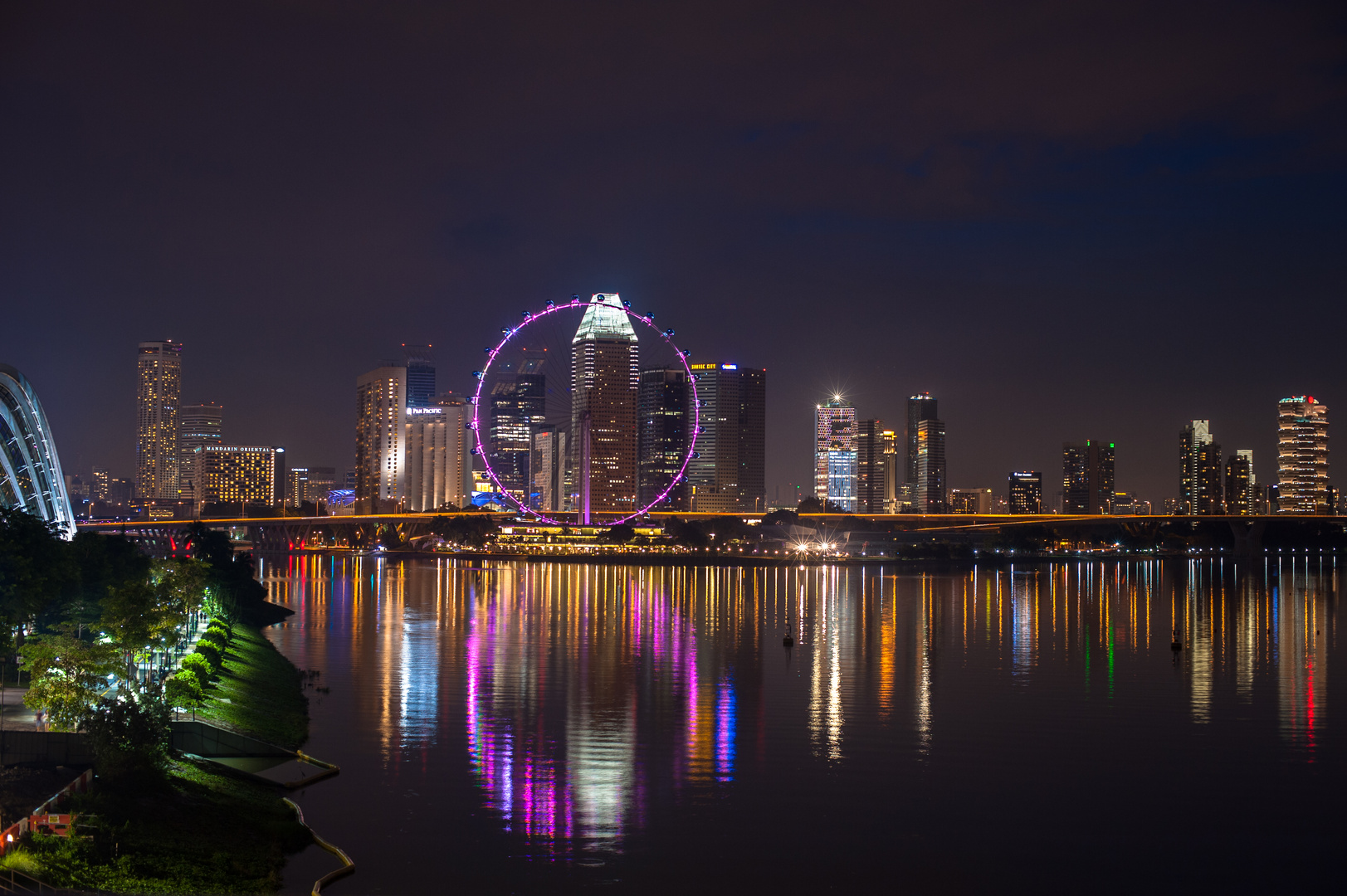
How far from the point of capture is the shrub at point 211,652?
30.7 m

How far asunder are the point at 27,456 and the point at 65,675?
4227cm

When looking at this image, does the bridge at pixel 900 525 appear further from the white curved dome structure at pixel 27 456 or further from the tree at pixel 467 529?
the white curved dome structure at pixel 27 456

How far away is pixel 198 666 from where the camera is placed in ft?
94.4

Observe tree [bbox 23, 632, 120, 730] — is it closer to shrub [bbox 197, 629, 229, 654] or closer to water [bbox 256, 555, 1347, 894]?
water [bbox 256, 555, 1347, 894]

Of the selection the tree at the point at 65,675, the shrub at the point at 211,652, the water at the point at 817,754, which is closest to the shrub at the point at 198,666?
the shrub at the point at 211,652

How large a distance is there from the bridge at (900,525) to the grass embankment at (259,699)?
94.7m

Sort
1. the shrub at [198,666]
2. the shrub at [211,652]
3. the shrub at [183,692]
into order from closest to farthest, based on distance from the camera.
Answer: the shrub at [183,692] → the shrub at [198,666] → the shrub at [211,652]

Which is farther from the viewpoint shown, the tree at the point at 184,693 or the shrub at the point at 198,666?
the shrub at the point at 198,666

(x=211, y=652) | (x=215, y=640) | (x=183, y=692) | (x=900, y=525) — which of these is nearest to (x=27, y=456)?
(x=215, y=640)

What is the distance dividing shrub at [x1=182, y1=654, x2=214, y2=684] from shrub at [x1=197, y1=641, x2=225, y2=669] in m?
0.78

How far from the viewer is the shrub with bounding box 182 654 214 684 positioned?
28016 millimetres

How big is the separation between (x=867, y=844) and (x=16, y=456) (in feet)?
176

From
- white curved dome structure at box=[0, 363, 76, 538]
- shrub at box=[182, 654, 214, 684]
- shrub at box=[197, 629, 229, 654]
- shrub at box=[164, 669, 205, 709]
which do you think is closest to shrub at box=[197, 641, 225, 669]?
shrub at box=[197, 629, 229, 654]

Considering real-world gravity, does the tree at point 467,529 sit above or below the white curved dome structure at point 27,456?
below
